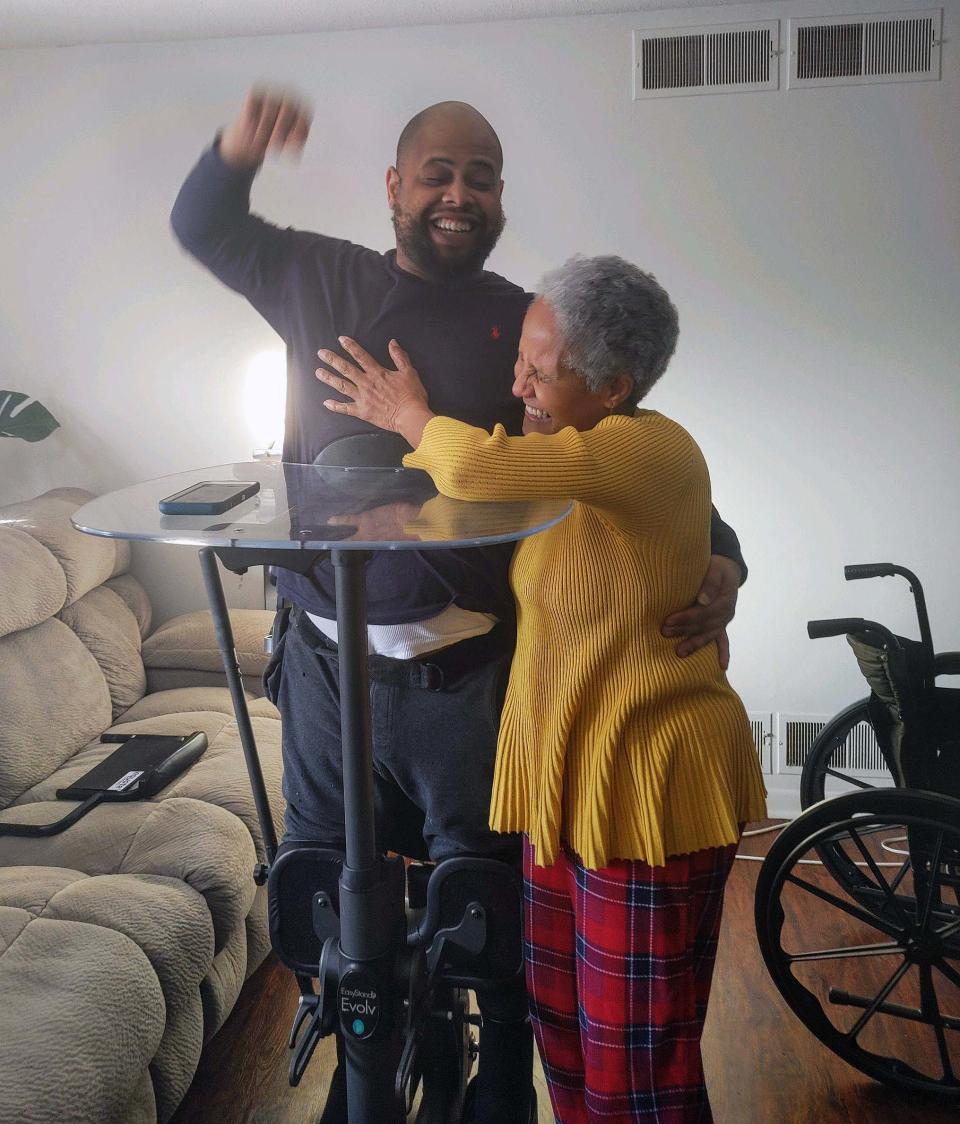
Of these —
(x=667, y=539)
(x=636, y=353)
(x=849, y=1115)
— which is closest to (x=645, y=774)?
(x=667, y=539)

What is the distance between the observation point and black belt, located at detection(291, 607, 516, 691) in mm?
1050

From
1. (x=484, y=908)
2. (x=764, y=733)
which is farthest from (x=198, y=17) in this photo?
(x=764, y=733)

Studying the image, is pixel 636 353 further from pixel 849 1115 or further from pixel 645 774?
pixel 849 1115

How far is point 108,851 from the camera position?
5.86 ft

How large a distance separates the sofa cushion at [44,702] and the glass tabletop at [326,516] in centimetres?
134

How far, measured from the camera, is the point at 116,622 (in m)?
2.52

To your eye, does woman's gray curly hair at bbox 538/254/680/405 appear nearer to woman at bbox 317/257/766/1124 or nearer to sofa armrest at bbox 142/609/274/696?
woman at bbox 317/257/766/1124

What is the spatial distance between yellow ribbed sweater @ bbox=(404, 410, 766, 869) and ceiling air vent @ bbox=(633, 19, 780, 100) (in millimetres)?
1724

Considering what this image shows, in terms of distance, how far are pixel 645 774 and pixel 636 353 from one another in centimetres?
43

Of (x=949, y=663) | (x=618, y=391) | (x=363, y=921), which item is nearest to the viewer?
(x=363, y=921)

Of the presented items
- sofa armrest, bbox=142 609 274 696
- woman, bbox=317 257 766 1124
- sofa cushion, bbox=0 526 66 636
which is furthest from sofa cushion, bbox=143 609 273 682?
woman, bbox=317 257 766 1124

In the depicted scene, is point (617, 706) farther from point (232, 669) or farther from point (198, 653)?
point (198, 653)

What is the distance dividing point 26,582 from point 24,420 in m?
0.50

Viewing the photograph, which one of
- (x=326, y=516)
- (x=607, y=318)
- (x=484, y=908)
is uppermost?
(x=607, y=318)
